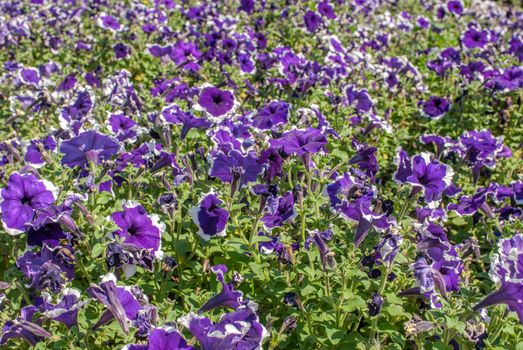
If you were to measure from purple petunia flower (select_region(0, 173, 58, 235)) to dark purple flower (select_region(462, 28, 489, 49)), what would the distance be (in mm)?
5648

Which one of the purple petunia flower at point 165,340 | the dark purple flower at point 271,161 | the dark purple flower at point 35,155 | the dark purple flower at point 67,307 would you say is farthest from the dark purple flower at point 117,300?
the dark purple flower at point 35,155

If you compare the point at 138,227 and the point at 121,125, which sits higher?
the point at 138,227

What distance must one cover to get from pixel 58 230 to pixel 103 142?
56cm

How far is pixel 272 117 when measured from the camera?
3865 millimetres

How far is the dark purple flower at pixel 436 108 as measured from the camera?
5.59 metres

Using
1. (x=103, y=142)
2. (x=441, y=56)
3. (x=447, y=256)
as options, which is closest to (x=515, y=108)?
(x=441, y=56)

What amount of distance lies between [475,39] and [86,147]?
5.45 m

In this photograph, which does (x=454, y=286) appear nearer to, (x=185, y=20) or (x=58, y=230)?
(x=58, y=230)

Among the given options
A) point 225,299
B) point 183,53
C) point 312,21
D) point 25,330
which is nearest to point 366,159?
point 225,299

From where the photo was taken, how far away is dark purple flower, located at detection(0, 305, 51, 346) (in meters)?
2.44

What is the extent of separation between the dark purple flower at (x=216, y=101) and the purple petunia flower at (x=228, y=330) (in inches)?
80.7

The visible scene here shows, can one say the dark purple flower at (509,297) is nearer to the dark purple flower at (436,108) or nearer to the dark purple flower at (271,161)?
the dark purple flower at (271,161)

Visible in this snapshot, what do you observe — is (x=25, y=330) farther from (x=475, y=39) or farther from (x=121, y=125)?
(x=475, y=39)

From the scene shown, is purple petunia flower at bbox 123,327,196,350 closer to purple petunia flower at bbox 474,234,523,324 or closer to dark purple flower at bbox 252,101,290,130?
purple petunia flower at bbox 474,234,523,324
